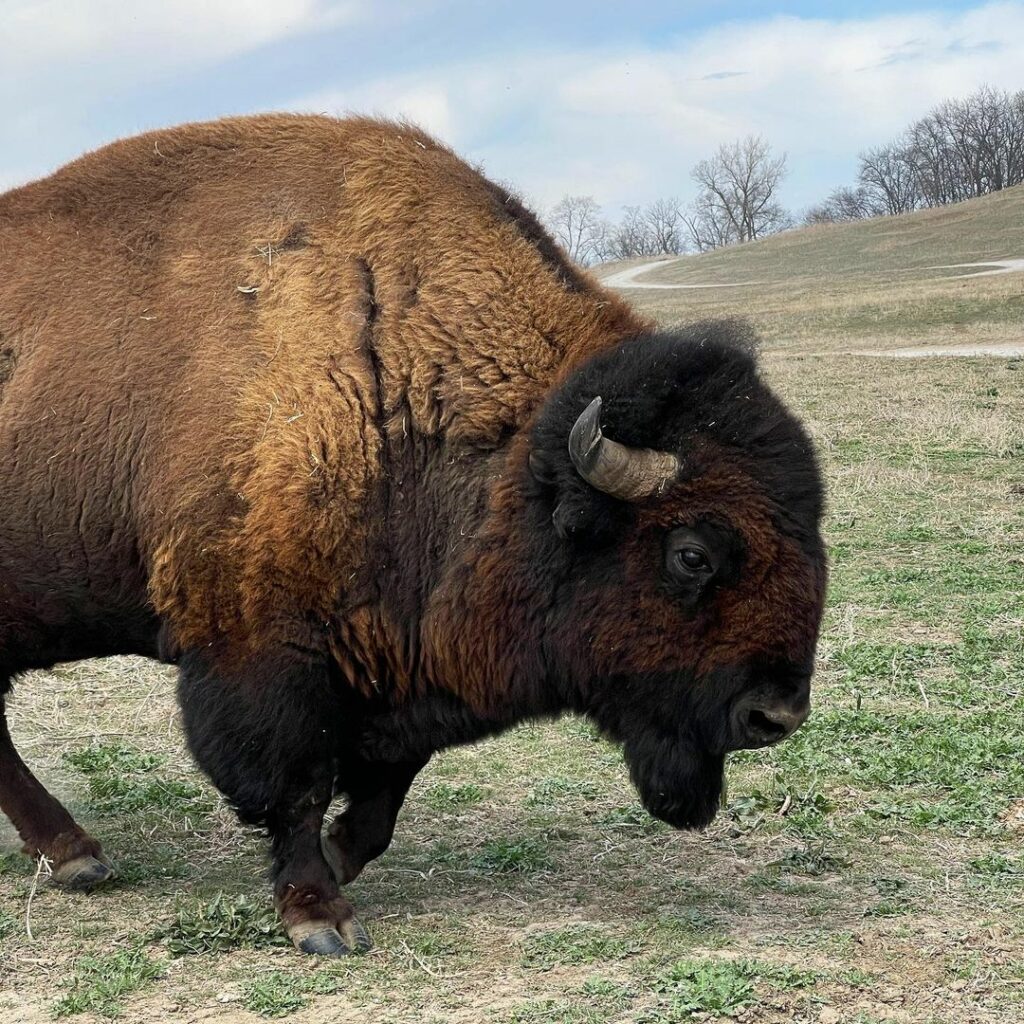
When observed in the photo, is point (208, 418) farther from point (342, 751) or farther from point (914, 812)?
point (914, 812)

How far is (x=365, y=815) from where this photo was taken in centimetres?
510

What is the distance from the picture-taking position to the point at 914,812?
18.1ft

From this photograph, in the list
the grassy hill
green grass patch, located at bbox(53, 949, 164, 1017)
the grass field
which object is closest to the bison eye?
the grass field

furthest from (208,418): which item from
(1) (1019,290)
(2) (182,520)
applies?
(1) (1019,290)

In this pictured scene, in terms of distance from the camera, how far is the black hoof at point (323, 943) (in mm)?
4469

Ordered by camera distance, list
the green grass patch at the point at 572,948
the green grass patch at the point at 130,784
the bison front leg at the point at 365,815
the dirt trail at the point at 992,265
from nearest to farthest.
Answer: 1. the green grass patch at the point at 572,948
2. the bison front leg at the point at 365,815
3. the green grass patch at the point at 130,784
4. the dirt trail at the point at 992,265

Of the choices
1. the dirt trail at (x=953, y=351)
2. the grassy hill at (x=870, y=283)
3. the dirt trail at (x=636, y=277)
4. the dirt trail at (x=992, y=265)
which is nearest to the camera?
the dirt trail at (x=953, y=351)

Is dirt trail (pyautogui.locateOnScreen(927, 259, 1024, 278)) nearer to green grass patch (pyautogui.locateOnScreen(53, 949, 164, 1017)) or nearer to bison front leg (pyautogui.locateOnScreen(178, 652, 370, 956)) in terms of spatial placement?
bison front leg (pyautogui.locateOnScreen(178, 652, 370, 956))

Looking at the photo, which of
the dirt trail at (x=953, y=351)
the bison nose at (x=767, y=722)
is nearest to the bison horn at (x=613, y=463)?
the bison nose at (x=767, y=722)

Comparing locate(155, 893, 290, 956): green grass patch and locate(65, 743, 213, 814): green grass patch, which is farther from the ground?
locate(65, 743, 213, 814): green grass patch

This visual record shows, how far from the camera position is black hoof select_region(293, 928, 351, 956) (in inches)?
176

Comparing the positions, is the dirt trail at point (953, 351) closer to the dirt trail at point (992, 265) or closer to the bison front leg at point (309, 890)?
the dirt trail at point (992, 265)

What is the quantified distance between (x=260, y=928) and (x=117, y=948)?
48 cm

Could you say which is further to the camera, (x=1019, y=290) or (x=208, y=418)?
(x=1019, y=290)
